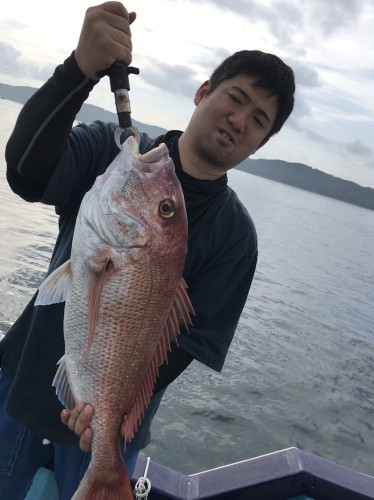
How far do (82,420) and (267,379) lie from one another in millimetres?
8286

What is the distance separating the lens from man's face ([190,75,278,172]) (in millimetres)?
2701

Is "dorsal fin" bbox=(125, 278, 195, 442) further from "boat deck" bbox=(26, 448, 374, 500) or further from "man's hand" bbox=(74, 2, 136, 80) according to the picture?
"boat deck" bbox=(26, 448, 374, 500)

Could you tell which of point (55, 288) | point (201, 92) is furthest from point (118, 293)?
point (201, 92)

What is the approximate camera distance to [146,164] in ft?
6.88

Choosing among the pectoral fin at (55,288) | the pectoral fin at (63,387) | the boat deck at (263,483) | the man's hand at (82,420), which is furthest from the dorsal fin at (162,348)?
the boat deck at (263,483)

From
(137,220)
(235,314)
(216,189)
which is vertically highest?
(216,189)

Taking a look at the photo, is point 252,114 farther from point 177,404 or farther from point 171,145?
point 177,404

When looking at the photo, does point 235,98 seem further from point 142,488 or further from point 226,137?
point 142,488

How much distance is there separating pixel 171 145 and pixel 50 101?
1004 mm

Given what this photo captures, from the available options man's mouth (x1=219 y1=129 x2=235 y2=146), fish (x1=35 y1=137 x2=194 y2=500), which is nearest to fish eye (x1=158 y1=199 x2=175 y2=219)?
fish (x1=35 y1=137 x2=194 y2=500)

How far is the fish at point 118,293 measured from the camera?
80.9 inches

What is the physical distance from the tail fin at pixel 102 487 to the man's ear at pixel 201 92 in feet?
7.42

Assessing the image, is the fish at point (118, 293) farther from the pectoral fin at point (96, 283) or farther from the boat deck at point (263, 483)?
the boat deck at point (263, 483)

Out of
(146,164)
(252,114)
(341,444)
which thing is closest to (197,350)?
(146,164)
